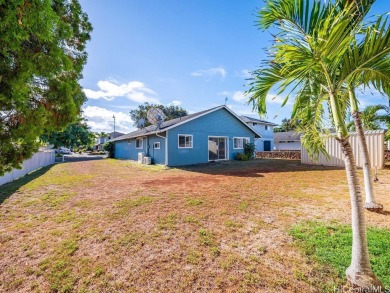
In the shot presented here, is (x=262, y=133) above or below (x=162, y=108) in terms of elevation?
below

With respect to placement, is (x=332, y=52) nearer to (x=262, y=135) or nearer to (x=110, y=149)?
(x=110, y=149)

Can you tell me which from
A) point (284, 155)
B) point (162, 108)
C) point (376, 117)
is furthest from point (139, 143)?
point (162, 108)

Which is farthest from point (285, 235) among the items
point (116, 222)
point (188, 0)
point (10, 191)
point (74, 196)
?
point (10, 191)

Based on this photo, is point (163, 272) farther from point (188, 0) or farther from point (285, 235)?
point (188, 0)

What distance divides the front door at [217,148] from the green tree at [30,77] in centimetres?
1458

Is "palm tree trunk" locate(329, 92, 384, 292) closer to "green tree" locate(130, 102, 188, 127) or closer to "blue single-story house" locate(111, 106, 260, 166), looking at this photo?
"blue single-story house" locate(111, 106, 260, 166)

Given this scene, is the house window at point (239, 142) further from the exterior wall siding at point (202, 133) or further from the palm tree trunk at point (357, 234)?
the palm tree trunk at point (357, 234)

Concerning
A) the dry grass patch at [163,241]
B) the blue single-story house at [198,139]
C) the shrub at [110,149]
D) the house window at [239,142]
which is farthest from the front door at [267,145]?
the dry grass patch at [163,241]

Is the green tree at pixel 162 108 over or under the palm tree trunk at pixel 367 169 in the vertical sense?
over

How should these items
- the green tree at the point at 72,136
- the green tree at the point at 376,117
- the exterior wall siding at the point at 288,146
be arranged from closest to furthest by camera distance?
the green tree at the point at 376,117
the green tree at the point at 72,136
the exterior wall siding at the point at 288,146

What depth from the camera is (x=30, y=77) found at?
2.60 meters

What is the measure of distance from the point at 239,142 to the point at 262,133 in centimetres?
1339

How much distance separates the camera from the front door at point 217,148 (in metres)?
17.5

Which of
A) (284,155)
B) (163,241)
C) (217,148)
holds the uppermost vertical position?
(217,148)
